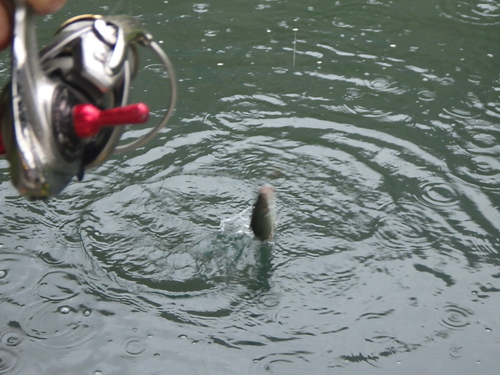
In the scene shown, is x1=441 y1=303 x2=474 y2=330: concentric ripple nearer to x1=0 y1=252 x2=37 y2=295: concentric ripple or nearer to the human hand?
x1=0 y1=252 x2=37 y2=295: concentric ripple

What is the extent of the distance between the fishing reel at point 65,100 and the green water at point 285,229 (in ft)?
4.44

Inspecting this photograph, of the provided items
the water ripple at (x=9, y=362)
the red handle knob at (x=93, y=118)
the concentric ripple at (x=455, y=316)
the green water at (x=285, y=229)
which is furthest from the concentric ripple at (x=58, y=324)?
the concentric ripple at (x=455, y=316)

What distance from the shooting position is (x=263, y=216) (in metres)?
4.03

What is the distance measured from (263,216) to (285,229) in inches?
15.4

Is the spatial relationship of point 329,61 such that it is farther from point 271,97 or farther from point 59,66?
point 59,66

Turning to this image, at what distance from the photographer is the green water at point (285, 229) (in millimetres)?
3547

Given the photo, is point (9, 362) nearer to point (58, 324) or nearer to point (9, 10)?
point (58, 324)

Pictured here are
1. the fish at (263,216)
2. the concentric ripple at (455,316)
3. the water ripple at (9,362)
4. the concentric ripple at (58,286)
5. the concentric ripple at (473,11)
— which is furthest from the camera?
the concentric ripple at (473,11)

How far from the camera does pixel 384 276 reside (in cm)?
400

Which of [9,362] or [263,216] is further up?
[263,216]

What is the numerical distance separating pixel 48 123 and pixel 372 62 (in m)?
4.53

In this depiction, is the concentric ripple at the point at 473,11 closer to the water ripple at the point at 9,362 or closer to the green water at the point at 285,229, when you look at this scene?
the green water at the point at 285,229

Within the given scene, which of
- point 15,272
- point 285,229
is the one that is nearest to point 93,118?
point 15,272

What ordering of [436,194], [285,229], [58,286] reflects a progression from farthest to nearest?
[436,194]
[285,229]
[58,286]
